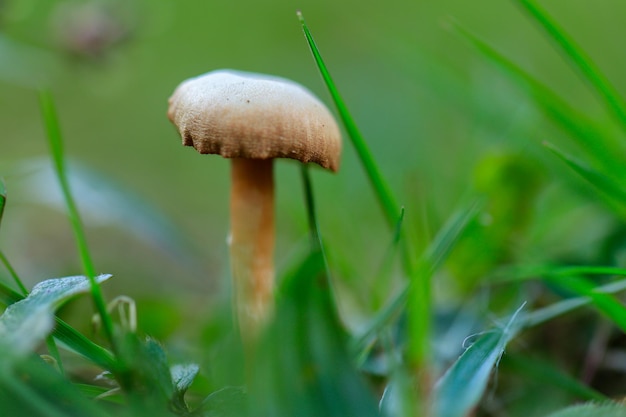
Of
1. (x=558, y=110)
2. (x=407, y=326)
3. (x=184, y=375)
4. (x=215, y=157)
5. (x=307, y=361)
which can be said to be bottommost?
(x=215, y=157)

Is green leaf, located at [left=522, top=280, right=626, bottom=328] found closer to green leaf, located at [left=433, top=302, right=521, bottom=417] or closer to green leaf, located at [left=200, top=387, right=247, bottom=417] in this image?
green leaf, located at [left=433, top=302, right=521, bottom=417]

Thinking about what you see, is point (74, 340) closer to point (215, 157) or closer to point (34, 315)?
point (34, 315)

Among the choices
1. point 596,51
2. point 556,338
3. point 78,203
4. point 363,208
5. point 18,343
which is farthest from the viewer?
point 596,51

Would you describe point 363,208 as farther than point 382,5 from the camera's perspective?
No

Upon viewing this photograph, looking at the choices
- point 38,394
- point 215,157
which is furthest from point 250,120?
point 215,157

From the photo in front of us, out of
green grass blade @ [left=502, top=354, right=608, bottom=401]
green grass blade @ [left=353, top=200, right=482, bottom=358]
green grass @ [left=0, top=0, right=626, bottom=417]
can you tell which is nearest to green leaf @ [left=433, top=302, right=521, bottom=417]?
green grass @ [left=0, top=0, right=626, bottom=417]

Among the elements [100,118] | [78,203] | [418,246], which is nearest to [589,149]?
[418,246]

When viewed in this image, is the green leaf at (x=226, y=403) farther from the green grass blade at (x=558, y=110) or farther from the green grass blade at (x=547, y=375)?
the green grass blade at (x=558, y=110)

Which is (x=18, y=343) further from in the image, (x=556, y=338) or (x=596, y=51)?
(x=596, y=51)
